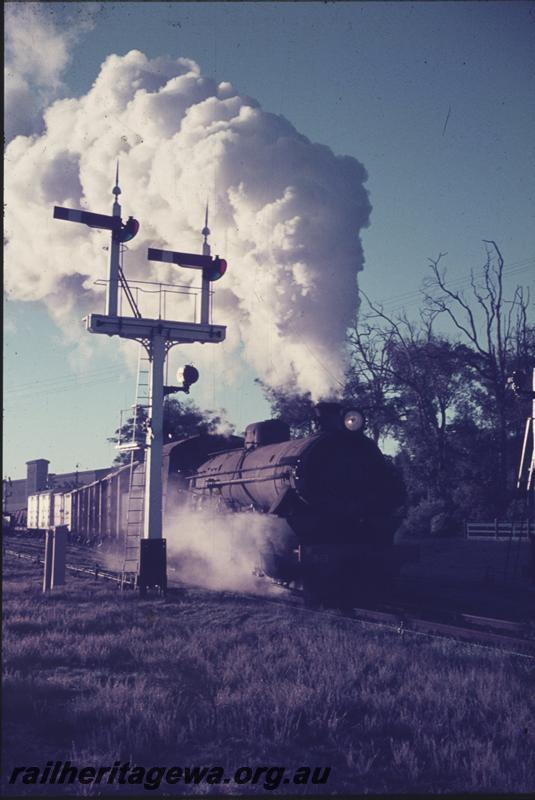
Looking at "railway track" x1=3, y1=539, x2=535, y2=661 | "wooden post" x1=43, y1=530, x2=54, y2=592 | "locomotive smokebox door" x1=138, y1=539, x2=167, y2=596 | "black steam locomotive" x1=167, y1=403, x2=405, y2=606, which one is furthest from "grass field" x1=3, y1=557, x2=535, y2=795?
"wooden post" x1=43, y1=530, x2=54, y2=592

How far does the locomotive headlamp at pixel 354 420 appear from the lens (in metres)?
14.4

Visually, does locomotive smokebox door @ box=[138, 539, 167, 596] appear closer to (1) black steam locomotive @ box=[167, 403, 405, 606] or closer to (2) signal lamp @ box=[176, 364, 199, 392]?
(1) black steam locomotive @ box=[167, 403, 405, 606]

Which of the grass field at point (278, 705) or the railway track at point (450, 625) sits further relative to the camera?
the railway track at point (450, 625)

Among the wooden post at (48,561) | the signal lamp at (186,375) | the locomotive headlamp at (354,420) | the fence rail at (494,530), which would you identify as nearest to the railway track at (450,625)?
the locomotive headlamp at (354,420)

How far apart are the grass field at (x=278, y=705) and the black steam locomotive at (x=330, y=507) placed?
2.67 m

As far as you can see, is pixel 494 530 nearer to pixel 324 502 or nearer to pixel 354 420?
pixel 354 420

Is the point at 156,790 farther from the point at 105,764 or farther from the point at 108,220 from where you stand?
the point at 108,220

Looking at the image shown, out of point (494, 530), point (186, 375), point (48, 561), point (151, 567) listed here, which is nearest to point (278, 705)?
point (151, 567)

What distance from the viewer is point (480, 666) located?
8531 millimetres

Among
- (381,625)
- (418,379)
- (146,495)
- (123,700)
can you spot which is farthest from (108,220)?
(418,379)

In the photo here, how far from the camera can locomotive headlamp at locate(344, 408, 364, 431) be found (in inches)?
566

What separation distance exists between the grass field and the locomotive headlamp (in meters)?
4.43

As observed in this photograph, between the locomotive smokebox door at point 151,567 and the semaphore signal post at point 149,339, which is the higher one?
the semaphore signal post at point 149,339

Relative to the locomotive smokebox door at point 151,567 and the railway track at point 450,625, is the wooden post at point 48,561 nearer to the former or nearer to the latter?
the locomotive smokebox door at point 151,567
